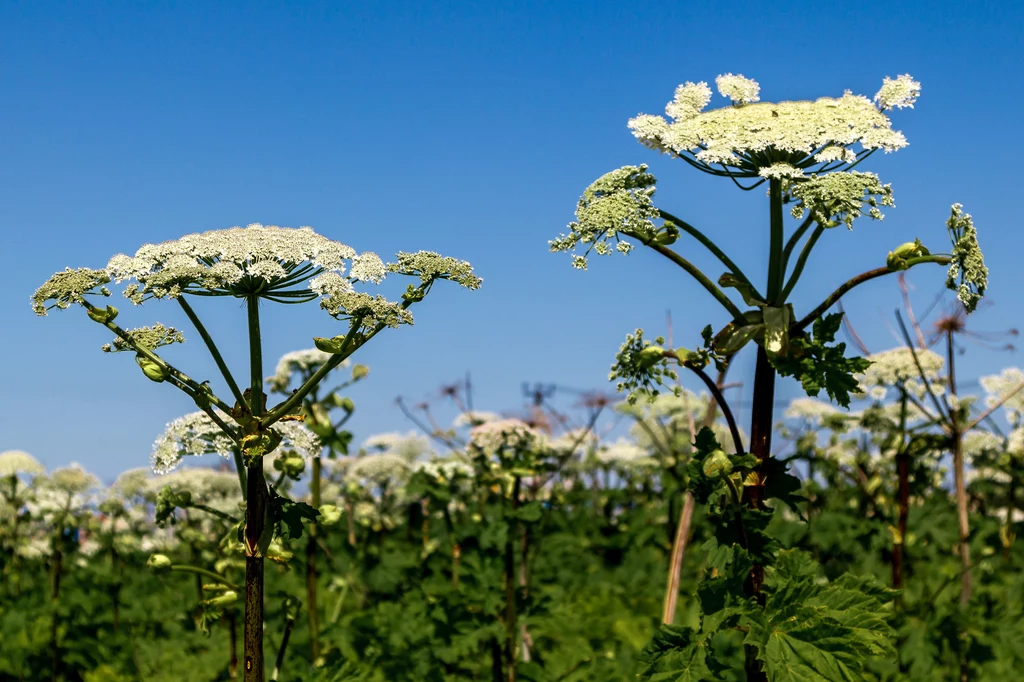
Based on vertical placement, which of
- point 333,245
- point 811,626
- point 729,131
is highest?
point 729,131

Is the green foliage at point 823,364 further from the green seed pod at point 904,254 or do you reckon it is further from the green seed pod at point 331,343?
the green seed pod at point 331,343

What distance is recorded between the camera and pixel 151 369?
3.83 metres

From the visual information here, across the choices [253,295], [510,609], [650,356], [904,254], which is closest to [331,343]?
[253,295]

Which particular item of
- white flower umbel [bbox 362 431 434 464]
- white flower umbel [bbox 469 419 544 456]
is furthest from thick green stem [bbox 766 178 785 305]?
white flower umbel [bbox 362 431 434 464]

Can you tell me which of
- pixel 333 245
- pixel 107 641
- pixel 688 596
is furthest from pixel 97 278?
pixel 688 596

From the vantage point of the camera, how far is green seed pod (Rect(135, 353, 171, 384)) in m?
3.83

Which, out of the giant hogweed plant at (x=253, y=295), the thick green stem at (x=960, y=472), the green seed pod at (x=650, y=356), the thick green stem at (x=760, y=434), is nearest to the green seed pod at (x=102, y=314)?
the giant hogweed plant at (x=253, y=295)

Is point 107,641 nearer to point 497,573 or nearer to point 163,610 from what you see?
point 163,610

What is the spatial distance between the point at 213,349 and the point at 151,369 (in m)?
0.24

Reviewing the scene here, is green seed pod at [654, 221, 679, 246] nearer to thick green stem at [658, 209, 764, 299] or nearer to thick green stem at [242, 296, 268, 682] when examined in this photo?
thick green stem at [658, 209, 764, 299]

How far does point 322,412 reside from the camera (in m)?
7.00

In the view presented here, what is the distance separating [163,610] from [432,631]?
537 cm

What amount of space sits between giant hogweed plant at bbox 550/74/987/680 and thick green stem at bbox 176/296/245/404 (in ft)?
4.47

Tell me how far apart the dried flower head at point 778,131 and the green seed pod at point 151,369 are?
6.89 ft
